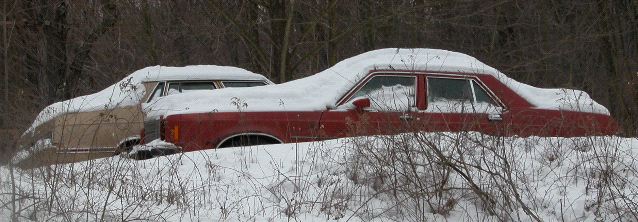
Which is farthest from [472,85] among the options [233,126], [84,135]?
[84,135]

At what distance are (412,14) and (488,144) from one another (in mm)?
11403

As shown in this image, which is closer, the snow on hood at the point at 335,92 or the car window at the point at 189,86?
the snow on hood at the point at 335,92

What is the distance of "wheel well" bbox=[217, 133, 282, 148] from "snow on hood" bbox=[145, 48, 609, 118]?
0.26 metres

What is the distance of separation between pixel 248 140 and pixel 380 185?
2.49 m

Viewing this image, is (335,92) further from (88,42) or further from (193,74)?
(88,42)

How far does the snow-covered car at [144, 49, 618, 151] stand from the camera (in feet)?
30.9

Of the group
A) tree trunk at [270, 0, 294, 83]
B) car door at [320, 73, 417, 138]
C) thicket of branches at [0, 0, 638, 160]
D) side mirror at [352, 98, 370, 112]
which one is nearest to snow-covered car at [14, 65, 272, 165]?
car door at [320, 73, 417, 138]

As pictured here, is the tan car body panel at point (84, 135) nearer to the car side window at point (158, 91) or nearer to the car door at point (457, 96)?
the car side window at point (158, 91)

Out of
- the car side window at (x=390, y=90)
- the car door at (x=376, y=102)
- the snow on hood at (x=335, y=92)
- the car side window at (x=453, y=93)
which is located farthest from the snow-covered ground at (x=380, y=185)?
the car side window at (x=453, y=93)

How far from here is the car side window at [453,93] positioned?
1005 centimetres

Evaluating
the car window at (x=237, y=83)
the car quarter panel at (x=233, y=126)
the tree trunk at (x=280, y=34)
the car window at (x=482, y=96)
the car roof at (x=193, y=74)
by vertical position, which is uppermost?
the tree trunk at (x=280, y=34)

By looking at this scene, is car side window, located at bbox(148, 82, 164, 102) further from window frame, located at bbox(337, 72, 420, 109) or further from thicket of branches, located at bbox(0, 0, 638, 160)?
thicket of branches, located at bbox(0, 0, 638, 160)

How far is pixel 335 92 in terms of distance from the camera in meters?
9.91

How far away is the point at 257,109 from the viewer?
31.3ft
